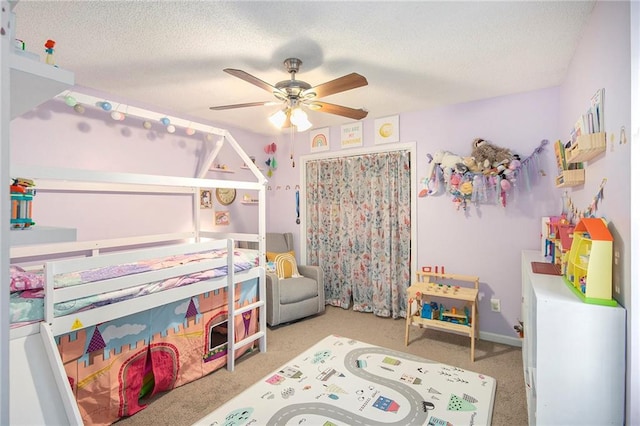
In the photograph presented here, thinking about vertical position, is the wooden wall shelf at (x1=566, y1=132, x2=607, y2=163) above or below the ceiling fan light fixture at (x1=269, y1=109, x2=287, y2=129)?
below

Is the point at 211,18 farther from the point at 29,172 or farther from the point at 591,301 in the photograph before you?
the point at 591,301

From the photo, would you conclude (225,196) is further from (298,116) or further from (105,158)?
(298,116)

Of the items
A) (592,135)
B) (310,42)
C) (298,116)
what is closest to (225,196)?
(298,116)

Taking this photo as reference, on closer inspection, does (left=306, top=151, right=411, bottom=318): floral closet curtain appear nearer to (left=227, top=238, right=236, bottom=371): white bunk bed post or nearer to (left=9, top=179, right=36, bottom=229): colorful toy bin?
(left=227, top=238, right=236, bottom=371): white bunk bed post

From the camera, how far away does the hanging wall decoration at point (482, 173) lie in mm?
3102

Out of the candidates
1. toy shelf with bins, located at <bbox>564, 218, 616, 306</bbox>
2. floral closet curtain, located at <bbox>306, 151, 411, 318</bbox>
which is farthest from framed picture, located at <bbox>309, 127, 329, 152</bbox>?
toy shelf with bins, located at <bbox>564, 218, 616, 306</bbox>

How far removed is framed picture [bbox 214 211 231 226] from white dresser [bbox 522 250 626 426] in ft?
11.5

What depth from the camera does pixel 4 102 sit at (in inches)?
24.9

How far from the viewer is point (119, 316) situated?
201 cm

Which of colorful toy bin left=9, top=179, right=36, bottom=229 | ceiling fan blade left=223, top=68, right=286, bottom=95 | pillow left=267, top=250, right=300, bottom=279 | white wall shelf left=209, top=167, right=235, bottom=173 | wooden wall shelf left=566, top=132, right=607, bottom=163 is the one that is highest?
ceiling fan blade left=223, top=68, right=286, bottom=95

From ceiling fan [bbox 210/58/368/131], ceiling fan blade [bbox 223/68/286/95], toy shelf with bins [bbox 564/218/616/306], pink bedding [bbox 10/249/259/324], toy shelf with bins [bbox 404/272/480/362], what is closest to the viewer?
toy shelf with bins [bbox 564/218/616/306]

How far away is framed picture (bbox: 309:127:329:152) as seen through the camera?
4.41m

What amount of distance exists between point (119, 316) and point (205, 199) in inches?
82.9

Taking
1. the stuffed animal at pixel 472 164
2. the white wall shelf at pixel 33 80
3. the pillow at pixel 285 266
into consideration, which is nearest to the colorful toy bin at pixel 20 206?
the white wall shelf at pixel 33 80
